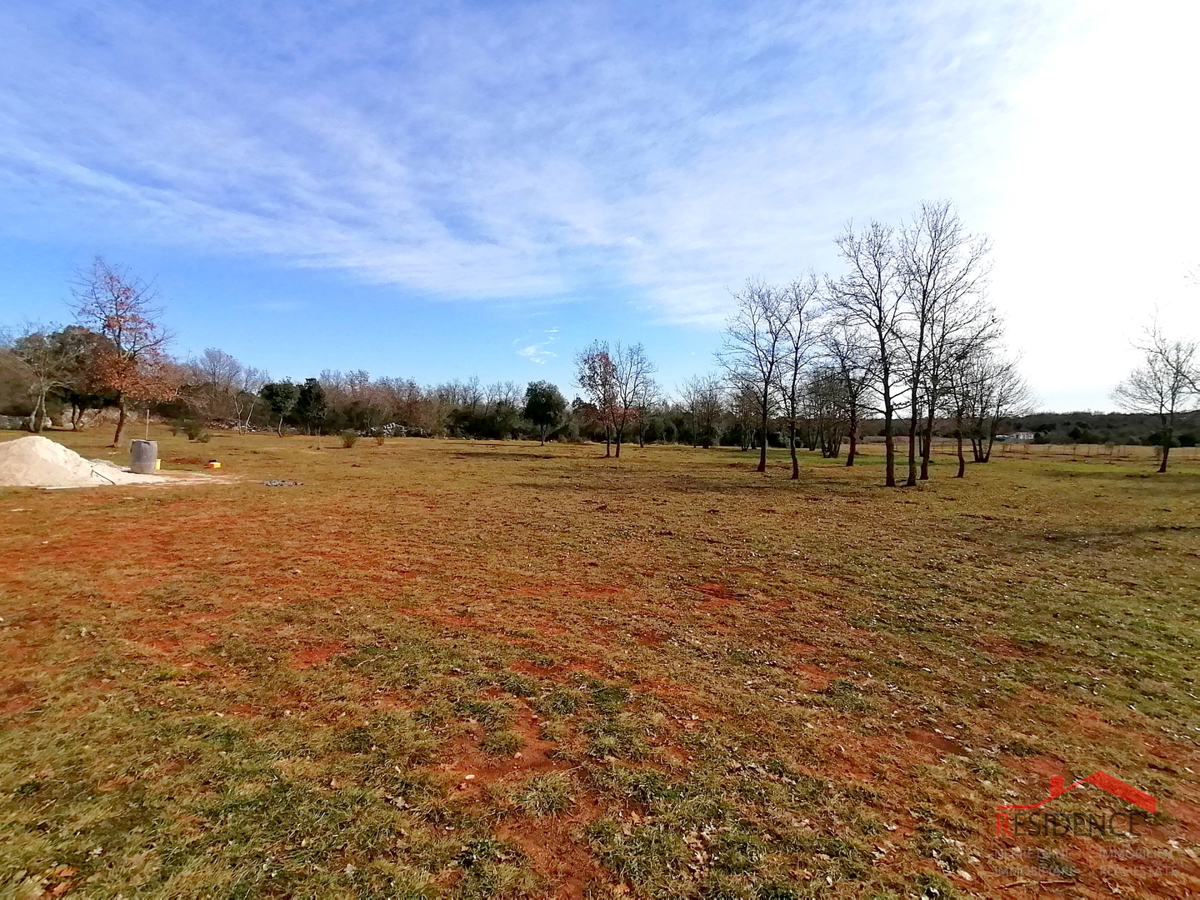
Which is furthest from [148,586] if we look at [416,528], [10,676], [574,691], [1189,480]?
[1189,480]

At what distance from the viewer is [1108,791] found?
3191 millimetres

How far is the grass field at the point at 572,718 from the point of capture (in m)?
2.45

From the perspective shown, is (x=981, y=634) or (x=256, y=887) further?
(x=981, y=634)

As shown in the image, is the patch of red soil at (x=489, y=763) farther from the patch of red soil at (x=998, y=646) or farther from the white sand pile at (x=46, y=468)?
the white sand pile at (x=46, y=468)

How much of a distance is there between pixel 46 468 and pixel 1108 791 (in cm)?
2075

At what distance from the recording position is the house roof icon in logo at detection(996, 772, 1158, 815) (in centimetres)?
305

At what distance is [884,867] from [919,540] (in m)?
9.85

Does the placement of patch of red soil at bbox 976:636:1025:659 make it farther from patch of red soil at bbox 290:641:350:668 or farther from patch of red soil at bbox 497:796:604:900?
patch of red soil at bbox 290:641:350:668

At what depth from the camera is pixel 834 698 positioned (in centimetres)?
421

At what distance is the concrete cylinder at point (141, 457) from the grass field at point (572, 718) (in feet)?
29.6

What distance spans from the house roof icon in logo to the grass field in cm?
5

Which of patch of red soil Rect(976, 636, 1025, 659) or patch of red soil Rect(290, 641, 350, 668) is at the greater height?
patch of red soil Rect(290, 641, 350, 668)

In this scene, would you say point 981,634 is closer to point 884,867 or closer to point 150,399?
point 884,867

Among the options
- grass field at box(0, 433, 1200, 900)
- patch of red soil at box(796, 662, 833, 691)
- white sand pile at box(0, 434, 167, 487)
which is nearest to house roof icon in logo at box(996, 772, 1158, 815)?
grass field at box(0, 433, 1200, 900)
